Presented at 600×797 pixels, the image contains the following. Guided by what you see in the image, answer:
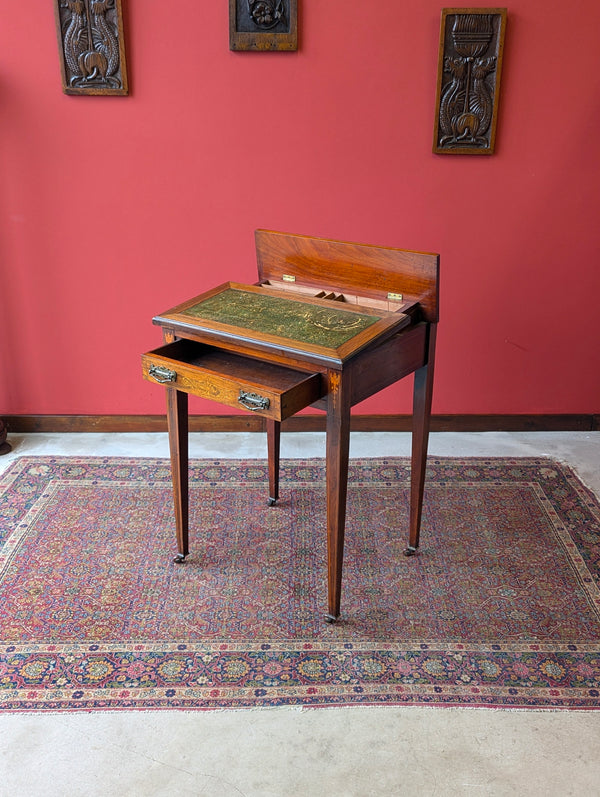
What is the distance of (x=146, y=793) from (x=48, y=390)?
2142mm

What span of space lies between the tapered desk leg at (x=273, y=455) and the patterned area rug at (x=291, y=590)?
66 mm

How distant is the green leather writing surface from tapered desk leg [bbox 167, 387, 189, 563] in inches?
10.9

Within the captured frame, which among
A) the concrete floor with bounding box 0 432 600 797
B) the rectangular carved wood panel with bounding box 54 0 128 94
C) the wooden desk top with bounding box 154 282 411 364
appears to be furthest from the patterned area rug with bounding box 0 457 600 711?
the rectangular carved wood panel with bounding box 54 0 128 94

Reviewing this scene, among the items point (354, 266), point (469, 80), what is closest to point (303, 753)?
point (354, 266)

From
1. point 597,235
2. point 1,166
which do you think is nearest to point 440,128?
point 597,235

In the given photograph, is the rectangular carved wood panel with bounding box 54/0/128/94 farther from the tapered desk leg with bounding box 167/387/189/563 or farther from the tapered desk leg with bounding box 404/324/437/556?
the tapered desk leg with bounding box 404/324/437/556

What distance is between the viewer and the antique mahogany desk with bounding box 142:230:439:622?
217 cm

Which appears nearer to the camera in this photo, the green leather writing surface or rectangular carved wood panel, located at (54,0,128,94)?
the green leather writing surface

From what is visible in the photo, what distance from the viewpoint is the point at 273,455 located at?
2984 mm

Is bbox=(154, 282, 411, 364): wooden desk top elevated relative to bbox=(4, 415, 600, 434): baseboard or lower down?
elevated

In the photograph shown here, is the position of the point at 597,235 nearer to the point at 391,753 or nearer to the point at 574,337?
the point at 574,337

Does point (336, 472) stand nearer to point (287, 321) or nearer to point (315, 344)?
point (315, 344)

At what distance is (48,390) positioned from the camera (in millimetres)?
3645

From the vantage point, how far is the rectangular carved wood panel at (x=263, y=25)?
305 cm
